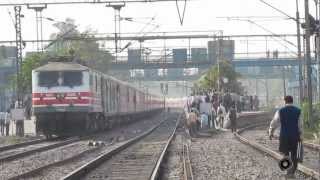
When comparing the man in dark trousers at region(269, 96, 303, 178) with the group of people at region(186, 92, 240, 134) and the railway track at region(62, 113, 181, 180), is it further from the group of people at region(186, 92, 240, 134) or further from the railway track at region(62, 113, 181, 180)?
the group of people at region(186, 92, 240, 134)

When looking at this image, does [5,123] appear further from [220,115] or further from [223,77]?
[223,77]

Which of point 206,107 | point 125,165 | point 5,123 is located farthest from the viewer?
point 5,123

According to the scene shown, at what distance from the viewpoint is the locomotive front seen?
1346 inches

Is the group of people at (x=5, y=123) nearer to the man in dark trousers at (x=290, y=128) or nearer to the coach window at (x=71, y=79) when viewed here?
the coach window at (x=71, y=79)

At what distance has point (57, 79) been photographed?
114 ft

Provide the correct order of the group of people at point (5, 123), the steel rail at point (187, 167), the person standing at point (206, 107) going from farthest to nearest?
the group of people at point (5, 123)
the person standing at point (206, 107)
the steel rail at point (187, 167)

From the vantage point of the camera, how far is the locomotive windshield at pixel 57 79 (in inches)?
1362

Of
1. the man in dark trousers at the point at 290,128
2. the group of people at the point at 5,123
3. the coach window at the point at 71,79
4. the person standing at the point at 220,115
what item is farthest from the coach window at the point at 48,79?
the man in dark trousers at the point at 290,128

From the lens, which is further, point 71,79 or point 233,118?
point 233,118

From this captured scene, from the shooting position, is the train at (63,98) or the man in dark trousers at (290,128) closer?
the man in dark trousers at (290,128)

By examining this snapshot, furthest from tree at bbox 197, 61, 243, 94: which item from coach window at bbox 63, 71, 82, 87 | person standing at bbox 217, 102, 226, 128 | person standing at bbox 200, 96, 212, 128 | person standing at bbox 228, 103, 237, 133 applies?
coach window at bbox 63, 71, 82, 87

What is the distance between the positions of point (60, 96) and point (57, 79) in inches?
32.0

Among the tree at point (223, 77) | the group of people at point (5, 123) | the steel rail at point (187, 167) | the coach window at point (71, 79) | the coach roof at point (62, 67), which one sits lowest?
the steel rail at point (187, 167)

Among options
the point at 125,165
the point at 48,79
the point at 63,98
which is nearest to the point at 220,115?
the point at 63,98
